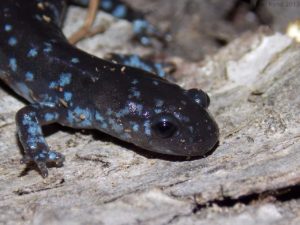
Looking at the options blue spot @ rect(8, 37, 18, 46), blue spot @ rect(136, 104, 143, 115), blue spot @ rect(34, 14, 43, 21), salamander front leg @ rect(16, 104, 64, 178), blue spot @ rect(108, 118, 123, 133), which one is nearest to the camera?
salamander front leg @ rect(16, 104, 64, 178)

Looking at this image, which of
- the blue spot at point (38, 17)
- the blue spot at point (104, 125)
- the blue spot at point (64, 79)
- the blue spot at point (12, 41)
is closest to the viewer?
the blue spot at point (104, 125)

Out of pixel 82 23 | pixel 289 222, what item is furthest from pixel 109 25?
pixel 289 222

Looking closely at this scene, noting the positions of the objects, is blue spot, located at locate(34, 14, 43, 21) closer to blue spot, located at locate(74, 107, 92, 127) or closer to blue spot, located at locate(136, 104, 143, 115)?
blue spot, located at locate(74, 107, 92, 127)

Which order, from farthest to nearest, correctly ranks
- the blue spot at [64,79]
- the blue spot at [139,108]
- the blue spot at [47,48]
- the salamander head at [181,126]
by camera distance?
the blue spot at [47,48]
the blue spot at [64,79]
the blue spot at [139,108]
the salamander head at [181,126]

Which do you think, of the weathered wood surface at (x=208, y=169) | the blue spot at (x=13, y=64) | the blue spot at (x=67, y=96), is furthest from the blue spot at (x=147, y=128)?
the blue spot at (x=13, y=64)

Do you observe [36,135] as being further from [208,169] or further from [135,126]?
[208,169]

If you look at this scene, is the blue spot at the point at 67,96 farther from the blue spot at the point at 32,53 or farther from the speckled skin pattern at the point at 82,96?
the blue spot at the point at 32,53

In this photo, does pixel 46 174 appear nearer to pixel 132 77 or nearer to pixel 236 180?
pixel 132 77

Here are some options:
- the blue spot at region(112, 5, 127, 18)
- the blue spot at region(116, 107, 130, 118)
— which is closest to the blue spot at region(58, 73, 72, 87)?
the blue spot at region(116, 107, 130, 118)
